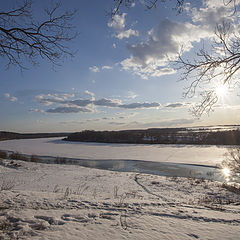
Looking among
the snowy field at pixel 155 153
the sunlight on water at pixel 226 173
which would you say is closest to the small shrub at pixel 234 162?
the sunlight on water at pixel 226 173

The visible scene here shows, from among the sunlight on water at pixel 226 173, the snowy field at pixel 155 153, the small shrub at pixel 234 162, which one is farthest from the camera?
the snowy field at pixel 155 153

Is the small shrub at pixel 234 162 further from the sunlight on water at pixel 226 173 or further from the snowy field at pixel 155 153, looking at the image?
the snowy field at pixel 155 153

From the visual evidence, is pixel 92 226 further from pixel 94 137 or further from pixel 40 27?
pixel 94 137

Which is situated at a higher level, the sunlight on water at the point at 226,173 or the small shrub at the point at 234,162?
the small shrub at the point at 234,162

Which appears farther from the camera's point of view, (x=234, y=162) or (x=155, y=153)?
(x=155, y=153)

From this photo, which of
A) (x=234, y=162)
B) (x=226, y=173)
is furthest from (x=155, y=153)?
(x=234, y=162)

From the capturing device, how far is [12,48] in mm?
4199

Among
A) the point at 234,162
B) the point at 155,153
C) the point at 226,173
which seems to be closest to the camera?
the point at 234,162

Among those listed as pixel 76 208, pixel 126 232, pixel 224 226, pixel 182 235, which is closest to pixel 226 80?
pixel 224 226

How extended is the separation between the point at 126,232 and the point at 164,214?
104 centimetres

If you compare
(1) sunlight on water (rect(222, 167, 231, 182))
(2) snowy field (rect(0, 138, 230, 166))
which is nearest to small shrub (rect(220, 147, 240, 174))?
(1) sunlight on water (rect(222, 167, 231, 182))

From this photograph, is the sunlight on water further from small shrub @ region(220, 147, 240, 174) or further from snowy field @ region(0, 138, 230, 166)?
snowy field @ region(0, 138, 230, 166)

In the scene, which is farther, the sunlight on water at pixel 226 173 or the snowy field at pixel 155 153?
the snowy field at pixel 155 153

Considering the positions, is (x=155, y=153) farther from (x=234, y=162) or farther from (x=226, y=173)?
(x=234, y=162)
